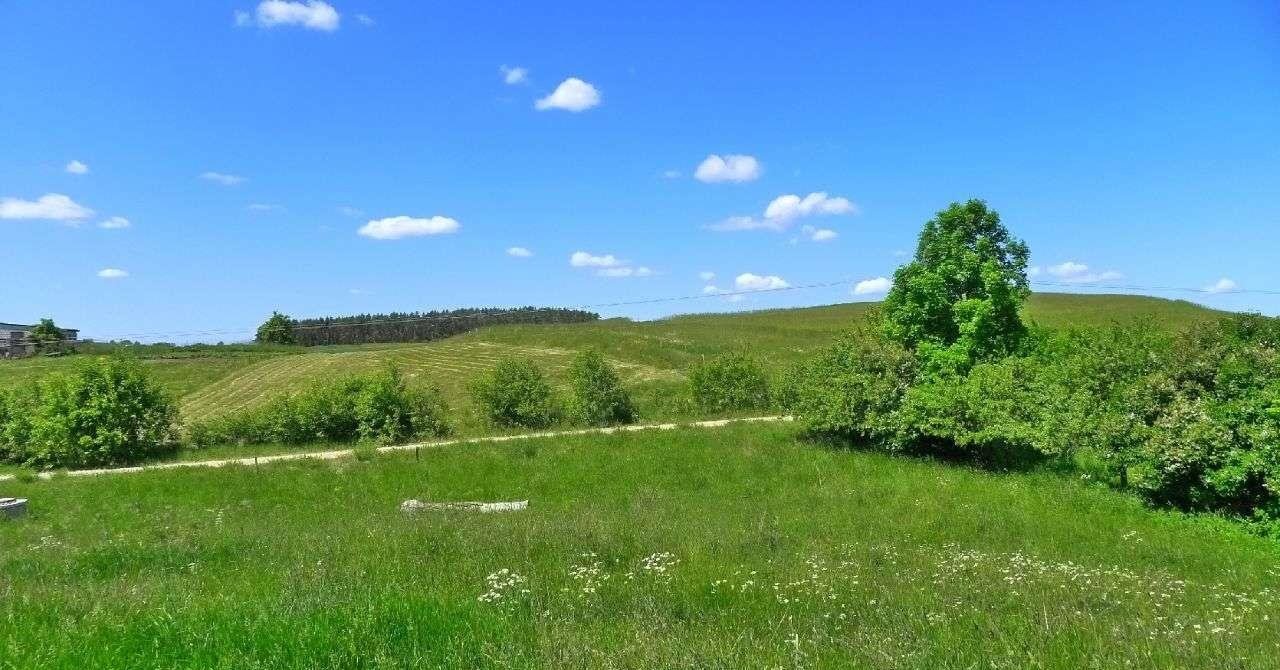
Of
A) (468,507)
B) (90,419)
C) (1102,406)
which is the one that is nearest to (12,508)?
(468,507)

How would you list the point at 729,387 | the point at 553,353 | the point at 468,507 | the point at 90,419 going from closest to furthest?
the point at 468,507 < the point at 90,419 < the point at 729,387 < the point at 553,353

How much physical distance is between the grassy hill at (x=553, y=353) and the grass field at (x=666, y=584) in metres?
25.9

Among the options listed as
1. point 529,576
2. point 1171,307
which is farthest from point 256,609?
point 1171,307

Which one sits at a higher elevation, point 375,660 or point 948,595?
point 375,660

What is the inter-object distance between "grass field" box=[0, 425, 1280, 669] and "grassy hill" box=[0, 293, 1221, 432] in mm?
25917

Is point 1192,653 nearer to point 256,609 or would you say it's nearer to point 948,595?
point 948,595

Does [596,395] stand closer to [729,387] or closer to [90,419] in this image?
[729,387]

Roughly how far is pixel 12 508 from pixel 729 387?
25.7m

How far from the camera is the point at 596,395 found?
3162cm

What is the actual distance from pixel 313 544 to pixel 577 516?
17.2 ft

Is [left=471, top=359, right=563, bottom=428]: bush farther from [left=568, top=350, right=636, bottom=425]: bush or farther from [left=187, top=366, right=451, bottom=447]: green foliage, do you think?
[left=187, top=366, right=451, bottom=447]: green foliage

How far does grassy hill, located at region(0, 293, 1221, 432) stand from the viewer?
55375 mm

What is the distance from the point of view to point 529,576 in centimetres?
682

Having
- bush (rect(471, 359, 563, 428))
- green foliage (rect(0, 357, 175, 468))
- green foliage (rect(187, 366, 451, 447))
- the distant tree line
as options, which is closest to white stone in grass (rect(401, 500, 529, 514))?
green foliage (rect(187, 366, 451, 447))
